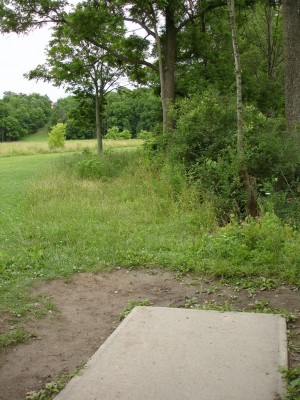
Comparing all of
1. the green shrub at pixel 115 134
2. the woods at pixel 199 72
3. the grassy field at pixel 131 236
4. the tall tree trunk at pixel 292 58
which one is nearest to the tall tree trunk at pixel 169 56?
the woods at pixel 199 72

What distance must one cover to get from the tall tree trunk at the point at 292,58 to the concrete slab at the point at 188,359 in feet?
32.2

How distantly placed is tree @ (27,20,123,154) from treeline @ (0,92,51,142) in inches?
2245

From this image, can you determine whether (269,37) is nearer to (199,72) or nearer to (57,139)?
(199,72)

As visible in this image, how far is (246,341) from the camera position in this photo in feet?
13.3

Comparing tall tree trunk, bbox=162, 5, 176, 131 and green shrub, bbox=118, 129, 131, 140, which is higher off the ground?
tall tree trunk, bbox=162, 5, 176, 131

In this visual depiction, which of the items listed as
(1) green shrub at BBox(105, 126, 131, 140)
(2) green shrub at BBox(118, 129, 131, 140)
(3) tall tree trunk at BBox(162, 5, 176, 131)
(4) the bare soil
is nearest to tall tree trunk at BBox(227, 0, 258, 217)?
(4) the bare soil

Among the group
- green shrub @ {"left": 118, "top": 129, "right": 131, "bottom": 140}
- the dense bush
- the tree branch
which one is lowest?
the dense bush

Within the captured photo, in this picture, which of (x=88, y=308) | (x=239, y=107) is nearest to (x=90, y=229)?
(x=88, y=308)

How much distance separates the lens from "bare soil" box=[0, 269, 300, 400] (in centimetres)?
388

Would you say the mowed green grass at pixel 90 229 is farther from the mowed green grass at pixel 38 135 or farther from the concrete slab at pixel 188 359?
the mowed green grass at pixel 38 135

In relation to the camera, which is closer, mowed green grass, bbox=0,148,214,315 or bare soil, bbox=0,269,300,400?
bare soil, bbox=0,269,300,400

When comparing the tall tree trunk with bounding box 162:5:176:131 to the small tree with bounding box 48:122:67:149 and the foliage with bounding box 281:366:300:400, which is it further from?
the small tree with bounding box 48:122:67:149

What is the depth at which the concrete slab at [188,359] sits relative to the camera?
3271mm

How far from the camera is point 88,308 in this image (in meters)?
5.27
